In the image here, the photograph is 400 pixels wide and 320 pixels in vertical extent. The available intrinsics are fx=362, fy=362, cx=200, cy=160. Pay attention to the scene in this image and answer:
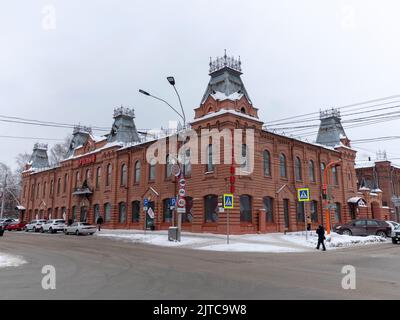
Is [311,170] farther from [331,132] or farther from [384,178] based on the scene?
[384,178]

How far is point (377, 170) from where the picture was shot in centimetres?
6150

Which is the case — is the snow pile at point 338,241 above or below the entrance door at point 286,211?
Answer: below

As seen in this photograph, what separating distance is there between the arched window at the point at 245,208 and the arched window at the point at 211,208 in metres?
2.09

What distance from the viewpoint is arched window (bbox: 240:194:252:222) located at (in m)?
30.3

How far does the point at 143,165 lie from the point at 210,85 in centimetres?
1141

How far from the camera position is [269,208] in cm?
3338

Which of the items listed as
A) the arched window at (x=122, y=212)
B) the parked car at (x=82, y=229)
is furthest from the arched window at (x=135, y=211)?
the parked car at (x=82, y=229)

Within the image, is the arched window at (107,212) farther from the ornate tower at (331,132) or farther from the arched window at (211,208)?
the ornate tower at (331,132)

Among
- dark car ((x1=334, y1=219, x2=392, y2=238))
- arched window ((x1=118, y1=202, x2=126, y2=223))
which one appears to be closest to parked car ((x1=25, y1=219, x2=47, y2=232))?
arched window ((x1=118, y1=202, x2=126, y2=223))

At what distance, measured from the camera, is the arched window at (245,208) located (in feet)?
99.5

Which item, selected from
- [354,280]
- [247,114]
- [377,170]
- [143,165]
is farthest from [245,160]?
[377,170]

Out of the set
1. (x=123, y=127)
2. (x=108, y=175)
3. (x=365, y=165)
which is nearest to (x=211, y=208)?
(x=108, y=175)

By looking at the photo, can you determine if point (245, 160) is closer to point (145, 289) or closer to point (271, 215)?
point (271, 215)

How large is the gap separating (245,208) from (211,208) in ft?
9.43
